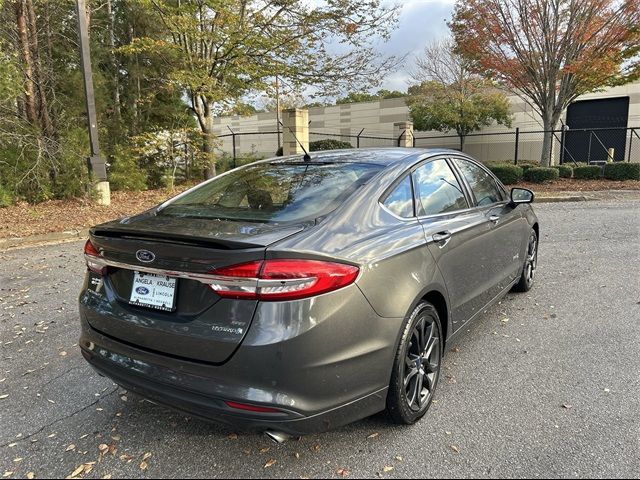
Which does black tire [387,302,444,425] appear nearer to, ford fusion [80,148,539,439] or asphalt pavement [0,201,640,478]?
ford fusion [80,148,539,439]

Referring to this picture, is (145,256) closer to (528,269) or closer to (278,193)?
(278,193)

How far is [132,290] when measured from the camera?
93.4 inches

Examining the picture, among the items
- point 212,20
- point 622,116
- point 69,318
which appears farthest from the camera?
point 622,116

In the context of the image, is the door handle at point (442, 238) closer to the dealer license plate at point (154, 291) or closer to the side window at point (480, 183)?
the side window at point (480, 183)

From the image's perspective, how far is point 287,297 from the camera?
6.64ft

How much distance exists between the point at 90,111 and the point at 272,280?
10.7 meters

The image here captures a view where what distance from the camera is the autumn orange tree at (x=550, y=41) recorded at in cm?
1265

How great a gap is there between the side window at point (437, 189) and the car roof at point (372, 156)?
0.11 metres

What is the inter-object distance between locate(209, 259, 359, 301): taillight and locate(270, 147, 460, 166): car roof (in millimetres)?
1214

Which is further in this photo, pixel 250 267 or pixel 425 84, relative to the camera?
pixel 425 84

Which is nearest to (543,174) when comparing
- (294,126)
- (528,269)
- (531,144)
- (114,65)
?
(294,126)

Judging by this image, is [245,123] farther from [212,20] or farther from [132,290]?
[132,290]

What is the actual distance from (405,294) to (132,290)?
1404 millimetres

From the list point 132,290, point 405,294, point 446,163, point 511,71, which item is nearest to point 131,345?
point 132,290
